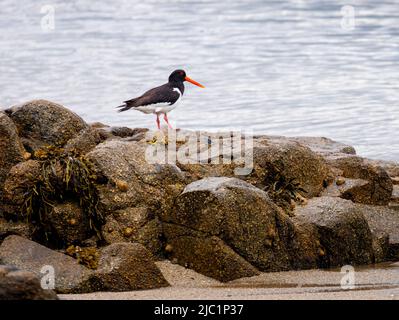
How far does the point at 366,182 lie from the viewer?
991 centimetres

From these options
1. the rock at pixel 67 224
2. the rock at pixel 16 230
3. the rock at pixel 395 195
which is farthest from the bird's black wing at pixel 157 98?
the rock at pixel 16 230

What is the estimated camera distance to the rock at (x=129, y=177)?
8.48 meters

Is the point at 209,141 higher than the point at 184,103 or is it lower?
higher

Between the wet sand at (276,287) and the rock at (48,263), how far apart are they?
142 mm

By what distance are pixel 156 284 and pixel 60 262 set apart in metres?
0.84

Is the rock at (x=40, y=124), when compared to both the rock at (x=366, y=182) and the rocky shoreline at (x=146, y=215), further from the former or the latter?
the rock at (x=366, y=182)

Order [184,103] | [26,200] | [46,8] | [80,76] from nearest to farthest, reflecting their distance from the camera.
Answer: [26,200]
[184,103]
[80,76]
[46,8]

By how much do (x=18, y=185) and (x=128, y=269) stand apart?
156 cm

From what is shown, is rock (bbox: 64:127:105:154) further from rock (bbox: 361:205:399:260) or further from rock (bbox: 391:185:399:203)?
rock (bbox: 391:185:399:203)

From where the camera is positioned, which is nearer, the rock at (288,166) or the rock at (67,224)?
the rock at (67,224)

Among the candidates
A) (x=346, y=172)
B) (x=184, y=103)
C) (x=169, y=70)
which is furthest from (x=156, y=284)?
(x=169, y=70)

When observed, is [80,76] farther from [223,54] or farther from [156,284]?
[156,284]

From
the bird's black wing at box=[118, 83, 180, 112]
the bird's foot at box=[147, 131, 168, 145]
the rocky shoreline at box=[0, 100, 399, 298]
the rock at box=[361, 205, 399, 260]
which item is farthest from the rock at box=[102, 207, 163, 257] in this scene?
the bird's black wing at box=[118, 83, 180, 112]
